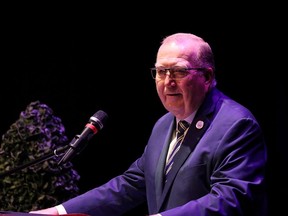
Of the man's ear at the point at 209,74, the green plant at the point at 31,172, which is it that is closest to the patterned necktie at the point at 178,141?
the man's ear at the point at 209,74

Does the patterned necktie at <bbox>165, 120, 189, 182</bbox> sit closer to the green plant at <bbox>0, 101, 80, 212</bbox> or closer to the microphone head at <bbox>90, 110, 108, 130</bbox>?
the microphone head at <bbox>90, 110, 108, 130</bbox>

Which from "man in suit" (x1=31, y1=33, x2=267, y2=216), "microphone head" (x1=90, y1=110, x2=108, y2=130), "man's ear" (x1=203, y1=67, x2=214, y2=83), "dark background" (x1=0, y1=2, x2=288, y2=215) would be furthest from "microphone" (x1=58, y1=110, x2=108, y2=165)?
"dark background" (x1=0, y1=2, x2=288, y2=215)

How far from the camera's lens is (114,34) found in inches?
174

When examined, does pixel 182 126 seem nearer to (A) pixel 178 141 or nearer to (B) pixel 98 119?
(A) pixel 178 141

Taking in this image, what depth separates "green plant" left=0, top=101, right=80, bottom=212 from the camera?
3732mm

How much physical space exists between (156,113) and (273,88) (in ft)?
3.07

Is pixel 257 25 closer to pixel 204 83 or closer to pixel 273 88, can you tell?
pixel 273 88

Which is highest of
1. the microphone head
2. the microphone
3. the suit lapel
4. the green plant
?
the microphone head

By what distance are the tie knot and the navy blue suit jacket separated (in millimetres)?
75

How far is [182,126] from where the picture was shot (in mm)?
2920

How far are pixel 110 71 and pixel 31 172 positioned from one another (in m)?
1.11

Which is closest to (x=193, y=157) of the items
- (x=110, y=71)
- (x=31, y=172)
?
(x=31, y=172)

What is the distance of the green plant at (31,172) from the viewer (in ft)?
12.2

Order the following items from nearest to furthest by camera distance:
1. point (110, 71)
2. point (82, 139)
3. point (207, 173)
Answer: point (82, 139) < point (207, 173) < point (110, 71)
